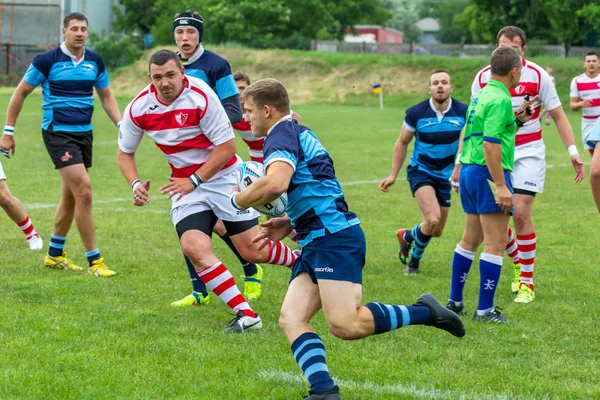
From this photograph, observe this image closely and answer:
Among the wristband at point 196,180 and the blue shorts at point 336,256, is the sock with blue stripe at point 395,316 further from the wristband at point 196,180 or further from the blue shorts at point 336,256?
the wristband at point 196,180

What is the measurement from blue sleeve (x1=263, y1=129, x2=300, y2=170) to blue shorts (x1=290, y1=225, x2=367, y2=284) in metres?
0.46

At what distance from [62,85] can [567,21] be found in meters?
54.9

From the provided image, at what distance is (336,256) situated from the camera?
186 inches

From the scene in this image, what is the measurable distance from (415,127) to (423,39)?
149607 millimetres

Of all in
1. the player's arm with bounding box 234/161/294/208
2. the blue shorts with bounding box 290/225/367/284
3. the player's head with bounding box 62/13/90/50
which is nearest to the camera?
the player's arm with bounding box 234/161/294/208

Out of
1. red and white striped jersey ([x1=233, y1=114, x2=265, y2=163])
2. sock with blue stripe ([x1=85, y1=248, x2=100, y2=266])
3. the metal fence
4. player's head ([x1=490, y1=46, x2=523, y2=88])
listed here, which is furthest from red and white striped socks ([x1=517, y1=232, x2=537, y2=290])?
the metal fence

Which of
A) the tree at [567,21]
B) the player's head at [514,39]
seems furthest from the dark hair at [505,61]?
the tree at [567,21]

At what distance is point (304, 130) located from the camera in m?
4.83

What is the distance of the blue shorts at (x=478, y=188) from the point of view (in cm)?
643

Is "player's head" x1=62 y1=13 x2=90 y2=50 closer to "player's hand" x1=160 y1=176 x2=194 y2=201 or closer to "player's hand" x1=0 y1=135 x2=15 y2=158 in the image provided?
"player's hand" x1=0 y1=135 x2=15 y2=158

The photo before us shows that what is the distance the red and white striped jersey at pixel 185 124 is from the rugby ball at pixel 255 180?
1484mm

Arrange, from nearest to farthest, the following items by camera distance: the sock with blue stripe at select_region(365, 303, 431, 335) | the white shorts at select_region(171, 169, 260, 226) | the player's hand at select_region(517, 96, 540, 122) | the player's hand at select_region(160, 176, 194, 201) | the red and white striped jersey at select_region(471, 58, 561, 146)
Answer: the sock with blue stripe at select_region(365, 303, 431, 335) → the player's hand at select_region(160, 176, 194, 201) → the white shorts at select_region(171, 169, 260, 226) → the player's hand at select_region(517, 96, 540, 122) → the red and white striped jersey at select_region(471, 58, 561, 146)

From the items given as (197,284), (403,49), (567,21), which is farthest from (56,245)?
(403,49)

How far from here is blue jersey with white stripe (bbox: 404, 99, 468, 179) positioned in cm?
877
